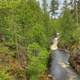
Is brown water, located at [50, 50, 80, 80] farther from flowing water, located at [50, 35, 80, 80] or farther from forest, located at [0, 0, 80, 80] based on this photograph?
forest, located at [0, 0, 80, 80]

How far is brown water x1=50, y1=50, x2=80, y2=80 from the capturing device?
3452 centimetres

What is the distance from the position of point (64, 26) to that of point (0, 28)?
27.7 meters

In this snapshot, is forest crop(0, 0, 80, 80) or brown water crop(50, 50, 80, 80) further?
brown water crop(50, 50, 80, 80)

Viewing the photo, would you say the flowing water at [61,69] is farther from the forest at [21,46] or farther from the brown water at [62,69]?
the forest at [21,46]

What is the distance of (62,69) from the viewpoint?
38.9m

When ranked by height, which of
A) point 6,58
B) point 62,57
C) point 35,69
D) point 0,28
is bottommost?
point 62,57

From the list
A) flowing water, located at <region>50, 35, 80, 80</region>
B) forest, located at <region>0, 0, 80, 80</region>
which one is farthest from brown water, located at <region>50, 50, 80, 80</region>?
forest, located at <region>0, 0, 80, 80</region>

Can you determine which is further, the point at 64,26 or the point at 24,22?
the point at 64,26

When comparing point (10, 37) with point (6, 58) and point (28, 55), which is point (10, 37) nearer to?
point (28, 55)

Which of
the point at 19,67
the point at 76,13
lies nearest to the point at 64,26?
the point at 76,13

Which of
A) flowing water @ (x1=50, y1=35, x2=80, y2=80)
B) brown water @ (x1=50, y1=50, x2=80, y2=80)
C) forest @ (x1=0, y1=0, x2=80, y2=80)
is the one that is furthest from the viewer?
flowing water @ (x1=50, y1=35, x2=80, y2=80)

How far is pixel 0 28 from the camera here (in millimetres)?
33062

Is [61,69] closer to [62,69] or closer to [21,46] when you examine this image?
[62,69]

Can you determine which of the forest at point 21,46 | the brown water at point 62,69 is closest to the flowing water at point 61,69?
the brown water at point 62,69
